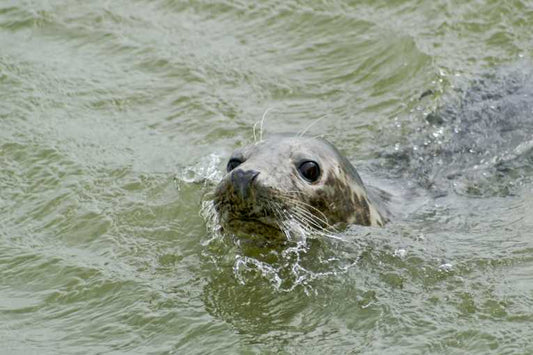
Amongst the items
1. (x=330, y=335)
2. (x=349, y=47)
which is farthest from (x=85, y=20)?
(x=330, y=335)

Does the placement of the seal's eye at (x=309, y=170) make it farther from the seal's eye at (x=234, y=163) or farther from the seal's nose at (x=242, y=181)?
the seal's nose at (x=242, y=181)

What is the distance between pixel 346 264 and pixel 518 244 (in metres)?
0.98

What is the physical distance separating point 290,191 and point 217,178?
1.65 metres

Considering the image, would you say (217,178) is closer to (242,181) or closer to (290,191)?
(290,191)

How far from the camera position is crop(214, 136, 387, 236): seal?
5.07 metres

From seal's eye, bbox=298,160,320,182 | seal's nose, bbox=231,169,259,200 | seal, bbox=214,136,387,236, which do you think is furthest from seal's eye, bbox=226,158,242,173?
seal's nose, bbox=231,169,259,200

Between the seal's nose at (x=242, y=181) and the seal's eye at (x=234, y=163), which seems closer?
the seal's nose at (x=242, y=181)

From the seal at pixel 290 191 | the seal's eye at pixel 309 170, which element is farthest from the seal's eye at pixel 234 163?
the seal's eye at pixel 309 170

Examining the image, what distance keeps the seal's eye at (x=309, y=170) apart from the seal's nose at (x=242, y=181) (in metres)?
0.49

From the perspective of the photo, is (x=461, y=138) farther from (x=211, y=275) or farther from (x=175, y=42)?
(x=175, y=42)

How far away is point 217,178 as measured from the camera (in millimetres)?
6836

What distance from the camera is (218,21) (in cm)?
934

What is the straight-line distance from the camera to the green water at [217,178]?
200 inches

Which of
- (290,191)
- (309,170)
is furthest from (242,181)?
(309,170)
